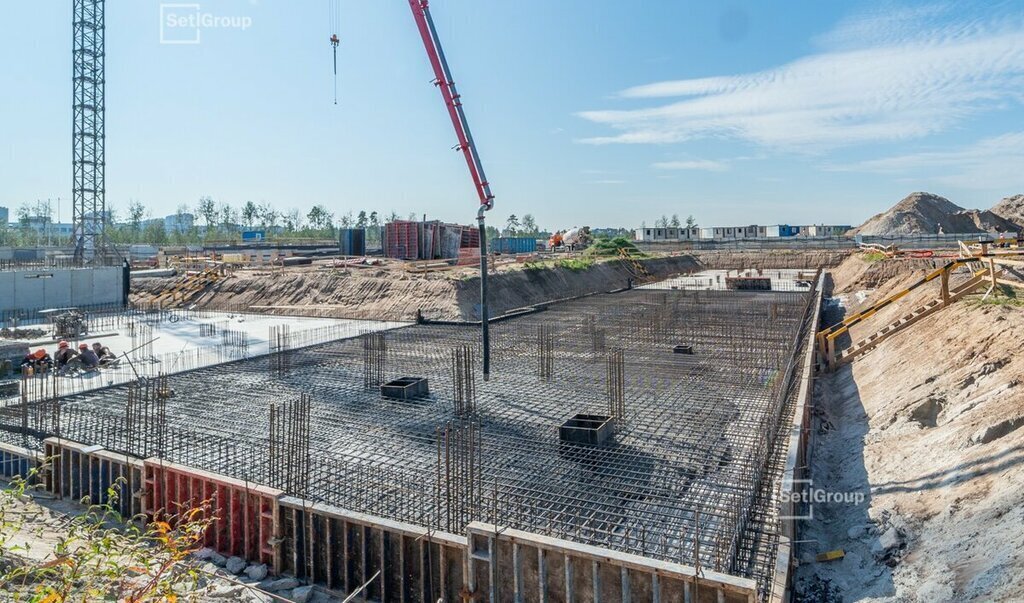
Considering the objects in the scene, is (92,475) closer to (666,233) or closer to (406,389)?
(406,389)

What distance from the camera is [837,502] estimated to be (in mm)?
7891

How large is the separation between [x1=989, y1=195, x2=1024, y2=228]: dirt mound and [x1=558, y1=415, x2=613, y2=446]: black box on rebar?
7436 centimetres

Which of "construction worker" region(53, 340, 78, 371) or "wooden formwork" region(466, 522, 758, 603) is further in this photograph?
"construction worker" region(53, 340, 78, 371)

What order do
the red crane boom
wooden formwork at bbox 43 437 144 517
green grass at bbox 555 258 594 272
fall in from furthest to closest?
green grass at bbox 555 258 594 272 → the red crane boom → wooden formwork at bbox 43 437 144 517

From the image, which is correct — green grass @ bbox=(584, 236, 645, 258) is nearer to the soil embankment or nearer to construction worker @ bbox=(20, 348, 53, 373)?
the soil embankment

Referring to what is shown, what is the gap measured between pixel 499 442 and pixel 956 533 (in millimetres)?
5412

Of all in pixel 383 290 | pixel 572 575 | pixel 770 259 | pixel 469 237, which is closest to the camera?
pixel 572 575

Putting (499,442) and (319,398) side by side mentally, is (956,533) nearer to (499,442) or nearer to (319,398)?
(499,442)

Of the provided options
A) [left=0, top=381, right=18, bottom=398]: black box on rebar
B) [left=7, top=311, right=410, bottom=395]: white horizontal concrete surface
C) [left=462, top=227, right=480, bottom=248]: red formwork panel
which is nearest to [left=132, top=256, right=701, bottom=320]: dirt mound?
[left=7, top=311, right=410, bottom=395]: white horizontal concrete surface

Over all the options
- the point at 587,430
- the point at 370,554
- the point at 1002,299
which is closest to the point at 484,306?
the point at 587,430

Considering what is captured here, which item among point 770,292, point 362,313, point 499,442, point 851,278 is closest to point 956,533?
point 499,442

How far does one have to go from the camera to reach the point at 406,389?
11.6 m

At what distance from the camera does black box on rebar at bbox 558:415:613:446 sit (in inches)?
356

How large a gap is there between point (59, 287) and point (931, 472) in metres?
32.8
